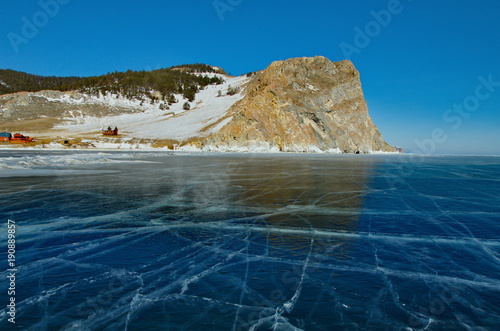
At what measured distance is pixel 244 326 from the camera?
14.1 ft

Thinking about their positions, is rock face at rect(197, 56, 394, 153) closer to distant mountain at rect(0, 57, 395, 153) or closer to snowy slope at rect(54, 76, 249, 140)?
distant mountain at rect(0, 57, 395, 153)

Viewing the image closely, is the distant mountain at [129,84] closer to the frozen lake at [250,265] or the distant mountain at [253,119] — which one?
the distant mountain at [253,119]

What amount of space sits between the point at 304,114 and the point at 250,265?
255 ft

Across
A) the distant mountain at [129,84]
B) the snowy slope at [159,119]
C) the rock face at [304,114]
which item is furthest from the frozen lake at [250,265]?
the distant mountain at [129,84]

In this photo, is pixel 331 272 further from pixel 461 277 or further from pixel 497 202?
pixel 497 202

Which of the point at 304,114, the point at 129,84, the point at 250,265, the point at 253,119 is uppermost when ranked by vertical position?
the point at 129,84

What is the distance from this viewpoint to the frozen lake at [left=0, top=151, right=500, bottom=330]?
14.9ft

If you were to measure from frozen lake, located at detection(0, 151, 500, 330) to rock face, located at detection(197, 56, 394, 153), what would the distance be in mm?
64871

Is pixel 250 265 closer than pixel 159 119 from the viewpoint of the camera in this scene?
Yes

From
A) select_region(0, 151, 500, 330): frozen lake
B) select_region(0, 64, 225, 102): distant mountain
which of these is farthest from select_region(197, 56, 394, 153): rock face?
select_region(0, 64, 225, 102): distant mountain

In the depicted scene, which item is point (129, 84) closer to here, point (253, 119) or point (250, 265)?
point (253, 119)

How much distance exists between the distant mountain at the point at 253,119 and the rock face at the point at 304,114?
25 centimetres

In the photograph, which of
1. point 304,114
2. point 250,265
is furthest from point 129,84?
point 250,265

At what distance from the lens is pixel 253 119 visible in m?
77.7
